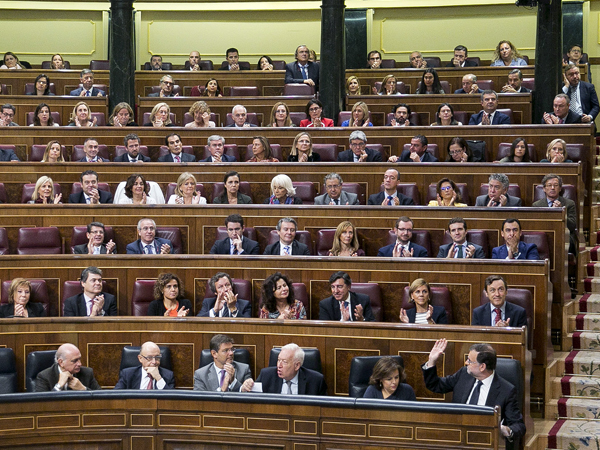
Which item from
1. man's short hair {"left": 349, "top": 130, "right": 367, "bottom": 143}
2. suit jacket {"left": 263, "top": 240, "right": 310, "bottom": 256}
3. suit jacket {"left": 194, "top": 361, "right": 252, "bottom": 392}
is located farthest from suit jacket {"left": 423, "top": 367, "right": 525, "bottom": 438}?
man's short hair {"left": 349, "top": 130, "right": 367, "bottom": 143}

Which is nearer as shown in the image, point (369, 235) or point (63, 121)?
point (369, 235)

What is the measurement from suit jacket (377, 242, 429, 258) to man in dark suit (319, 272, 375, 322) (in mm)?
473

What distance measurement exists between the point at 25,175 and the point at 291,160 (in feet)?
5.00

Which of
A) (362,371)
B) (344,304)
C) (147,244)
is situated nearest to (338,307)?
(344,304)

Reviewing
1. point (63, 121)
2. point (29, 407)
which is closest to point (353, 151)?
point (63, 121)

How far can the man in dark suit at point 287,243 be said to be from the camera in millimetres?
4289

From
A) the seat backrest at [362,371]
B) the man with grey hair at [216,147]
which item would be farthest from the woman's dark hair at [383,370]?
the man with grey hair at [216,147]

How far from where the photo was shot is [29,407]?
3.00 metres

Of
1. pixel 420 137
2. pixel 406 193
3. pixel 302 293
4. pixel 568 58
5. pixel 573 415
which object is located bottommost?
pixel 573 415

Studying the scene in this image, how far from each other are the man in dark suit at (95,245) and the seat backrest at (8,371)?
0.86 metres

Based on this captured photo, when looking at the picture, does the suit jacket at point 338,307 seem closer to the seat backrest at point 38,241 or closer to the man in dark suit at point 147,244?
the man in dark suit at point 147,244

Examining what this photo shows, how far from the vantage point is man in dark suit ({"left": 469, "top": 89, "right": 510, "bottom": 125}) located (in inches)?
226

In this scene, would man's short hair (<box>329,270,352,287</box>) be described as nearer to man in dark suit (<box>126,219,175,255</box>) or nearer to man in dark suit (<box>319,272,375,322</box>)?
man in dark suit (<box>319,272,375,322</box>)

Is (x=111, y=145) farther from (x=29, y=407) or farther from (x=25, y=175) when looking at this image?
(x=29, y=407)
